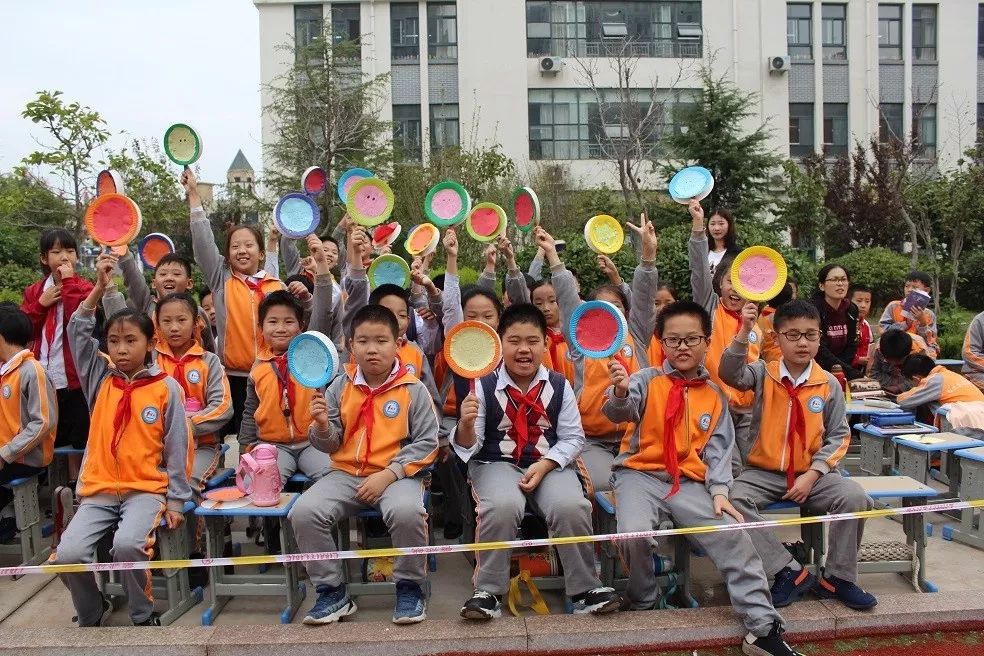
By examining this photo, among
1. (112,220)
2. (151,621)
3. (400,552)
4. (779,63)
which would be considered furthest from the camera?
(779,63)

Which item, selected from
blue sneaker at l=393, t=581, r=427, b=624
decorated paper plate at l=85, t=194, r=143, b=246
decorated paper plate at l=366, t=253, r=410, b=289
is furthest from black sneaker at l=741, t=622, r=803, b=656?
decorated paper plate at l=85, t=194, r=143, b=246

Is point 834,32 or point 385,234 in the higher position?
point 834,32

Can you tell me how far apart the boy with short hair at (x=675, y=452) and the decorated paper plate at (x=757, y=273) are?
1.57ft

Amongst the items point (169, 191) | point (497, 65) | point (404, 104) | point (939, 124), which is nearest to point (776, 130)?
point (939, 124)

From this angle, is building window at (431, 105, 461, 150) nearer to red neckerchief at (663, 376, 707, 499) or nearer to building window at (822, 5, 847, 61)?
building window at (822, 5, 847, 61)

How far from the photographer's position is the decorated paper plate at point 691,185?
5.20 m

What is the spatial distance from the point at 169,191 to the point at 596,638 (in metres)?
13.3

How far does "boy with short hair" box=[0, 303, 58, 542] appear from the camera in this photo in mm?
4453

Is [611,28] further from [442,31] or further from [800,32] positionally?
[800,32]

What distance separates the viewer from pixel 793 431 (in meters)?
4.03

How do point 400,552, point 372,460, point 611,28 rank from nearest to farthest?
point 400,552 < point 372,460 < point 611,28

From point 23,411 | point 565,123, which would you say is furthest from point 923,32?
point 23,411

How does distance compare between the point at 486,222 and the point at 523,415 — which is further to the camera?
the point at 486,222

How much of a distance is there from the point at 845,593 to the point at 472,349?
217 centimetres
